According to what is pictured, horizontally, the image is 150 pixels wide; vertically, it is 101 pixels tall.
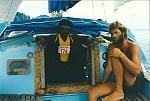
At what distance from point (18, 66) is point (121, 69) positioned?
1.95 meters

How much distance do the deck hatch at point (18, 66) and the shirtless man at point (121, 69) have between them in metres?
1.30

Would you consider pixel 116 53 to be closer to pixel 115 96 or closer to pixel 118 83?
pixel 118 83

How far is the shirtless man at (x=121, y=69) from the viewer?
147 inches

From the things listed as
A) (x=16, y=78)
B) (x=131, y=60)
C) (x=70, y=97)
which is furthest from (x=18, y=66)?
(x=131, y=60)

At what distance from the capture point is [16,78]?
4449 millimetres

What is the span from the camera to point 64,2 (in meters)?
7.01

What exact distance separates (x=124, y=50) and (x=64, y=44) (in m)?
1.28

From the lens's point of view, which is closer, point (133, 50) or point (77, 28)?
point (133, 50)

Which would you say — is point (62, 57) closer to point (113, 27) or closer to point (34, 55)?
point (34, 55)

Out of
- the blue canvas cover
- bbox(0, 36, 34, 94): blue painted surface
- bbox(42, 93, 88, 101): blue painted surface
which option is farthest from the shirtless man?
the blue canvas cover

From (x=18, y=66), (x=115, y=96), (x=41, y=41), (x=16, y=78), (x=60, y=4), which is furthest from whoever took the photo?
(x=60, y=4)

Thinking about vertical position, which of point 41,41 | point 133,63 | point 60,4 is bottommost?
point 133,63

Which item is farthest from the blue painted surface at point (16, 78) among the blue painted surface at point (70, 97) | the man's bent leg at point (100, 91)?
the man's bent leg at point (100, 91)

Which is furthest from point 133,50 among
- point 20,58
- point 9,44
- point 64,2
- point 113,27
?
point 64,2
